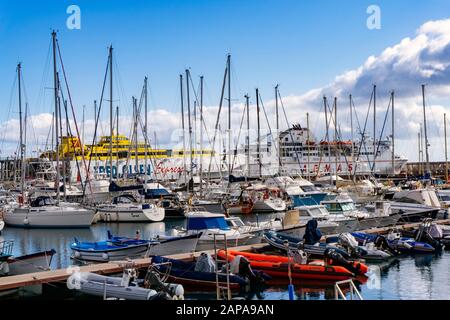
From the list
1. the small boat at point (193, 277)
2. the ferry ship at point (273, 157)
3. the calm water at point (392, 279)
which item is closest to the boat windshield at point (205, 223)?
the small boat at point (193, 277)

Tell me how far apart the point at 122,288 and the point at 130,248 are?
7.26 metres

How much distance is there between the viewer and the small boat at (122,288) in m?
16.0

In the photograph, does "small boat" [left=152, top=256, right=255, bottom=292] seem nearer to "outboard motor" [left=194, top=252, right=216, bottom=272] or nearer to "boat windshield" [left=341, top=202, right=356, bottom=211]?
"outboard motor" [left=194, top=252, right=216, bottom=272]

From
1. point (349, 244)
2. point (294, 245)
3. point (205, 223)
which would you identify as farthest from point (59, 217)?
point (349, 244)

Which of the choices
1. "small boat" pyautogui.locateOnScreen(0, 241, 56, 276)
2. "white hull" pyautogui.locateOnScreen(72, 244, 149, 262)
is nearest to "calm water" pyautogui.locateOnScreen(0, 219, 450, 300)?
"white hull" pyautogui.locateOnScreen(72, 244, 149, 262)

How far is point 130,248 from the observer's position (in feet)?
78.0

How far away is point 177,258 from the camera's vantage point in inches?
885

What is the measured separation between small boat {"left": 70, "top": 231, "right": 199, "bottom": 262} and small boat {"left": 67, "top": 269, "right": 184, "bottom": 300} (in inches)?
204

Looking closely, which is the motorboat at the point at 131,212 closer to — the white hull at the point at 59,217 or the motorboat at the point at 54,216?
the motorboat at the point at 54,216

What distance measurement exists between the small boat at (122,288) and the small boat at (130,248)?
17.0 feet

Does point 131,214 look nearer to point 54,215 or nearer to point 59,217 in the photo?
point 59,217
